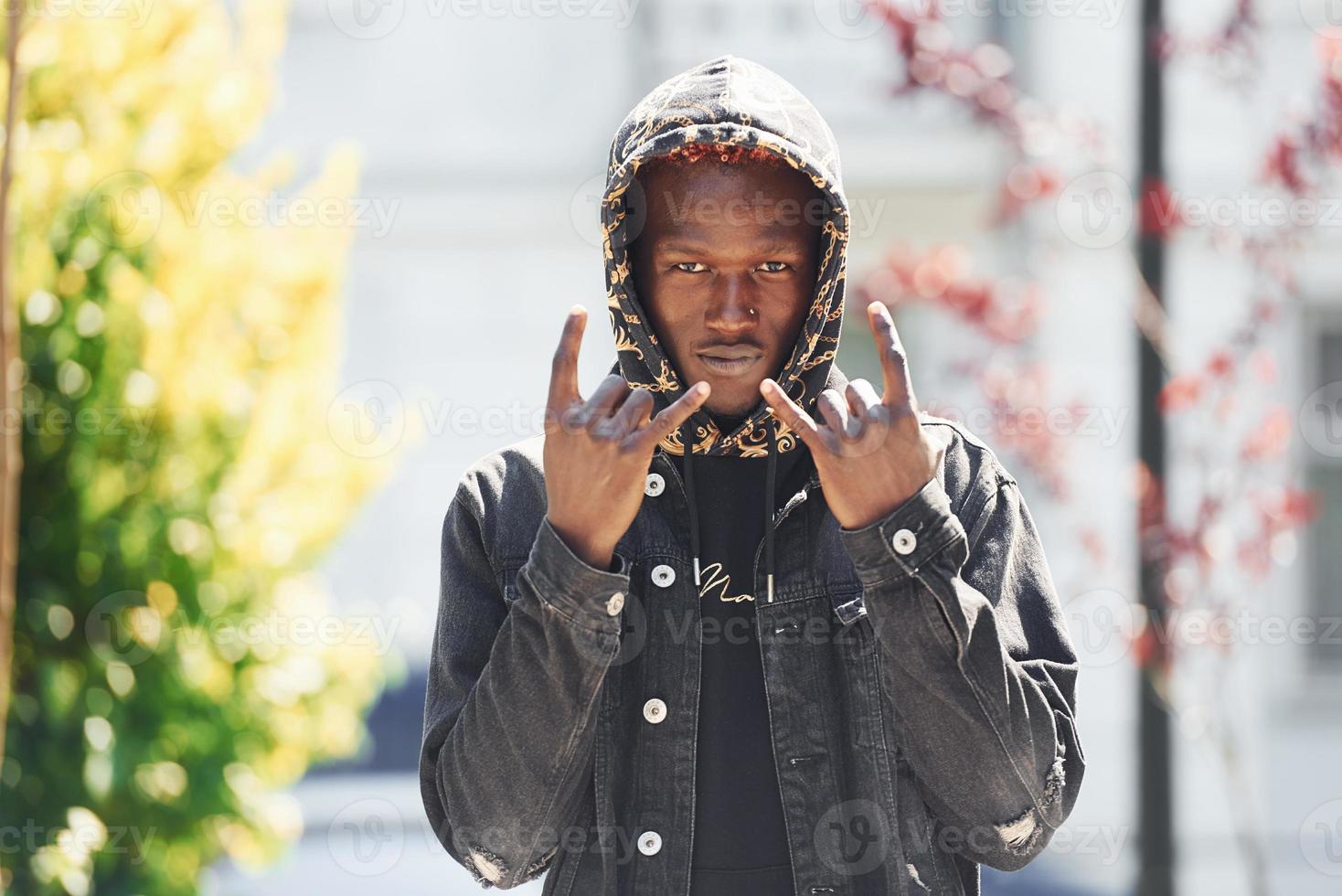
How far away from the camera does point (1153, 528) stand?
4.18 meters

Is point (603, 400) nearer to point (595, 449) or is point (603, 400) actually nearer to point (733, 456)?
point (595, 449)

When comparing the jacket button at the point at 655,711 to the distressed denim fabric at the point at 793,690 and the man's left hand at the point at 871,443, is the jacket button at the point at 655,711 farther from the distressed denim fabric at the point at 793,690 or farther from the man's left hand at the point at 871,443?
the man's left hand at the point at 871,443

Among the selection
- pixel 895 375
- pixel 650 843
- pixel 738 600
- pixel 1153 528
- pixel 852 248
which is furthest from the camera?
pixel 852 248

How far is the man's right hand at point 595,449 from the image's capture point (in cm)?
158

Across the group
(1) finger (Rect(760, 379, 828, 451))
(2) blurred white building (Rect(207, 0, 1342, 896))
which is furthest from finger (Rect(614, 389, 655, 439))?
(2) blurred white building (Rect(207, 0, 1342, 896))

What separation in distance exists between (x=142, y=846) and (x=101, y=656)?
1.55 ft

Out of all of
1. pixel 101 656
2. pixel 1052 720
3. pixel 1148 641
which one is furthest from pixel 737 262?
pixel 1148 641

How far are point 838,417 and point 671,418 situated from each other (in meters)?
0.17

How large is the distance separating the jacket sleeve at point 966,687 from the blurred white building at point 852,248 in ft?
19.9

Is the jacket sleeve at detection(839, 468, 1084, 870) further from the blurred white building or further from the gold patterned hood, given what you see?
the blurred white building

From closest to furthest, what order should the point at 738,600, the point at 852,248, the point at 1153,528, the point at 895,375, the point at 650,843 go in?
the point at 895,375
the point at 650,843
the point at 738,600
the point at 1153,528
the point at 852,248

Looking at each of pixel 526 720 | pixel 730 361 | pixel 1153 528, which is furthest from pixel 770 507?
pixel 1153 528

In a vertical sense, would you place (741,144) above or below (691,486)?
above

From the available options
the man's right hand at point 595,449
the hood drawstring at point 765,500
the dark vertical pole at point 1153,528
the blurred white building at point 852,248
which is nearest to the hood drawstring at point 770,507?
the hood drawstring at point 765,500
